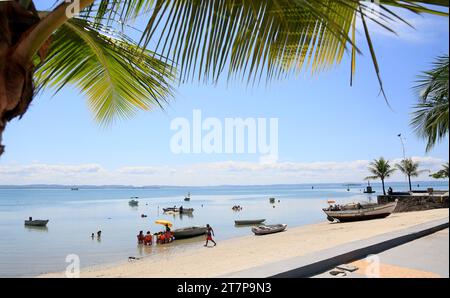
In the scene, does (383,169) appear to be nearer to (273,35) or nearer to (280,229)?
(280,229)

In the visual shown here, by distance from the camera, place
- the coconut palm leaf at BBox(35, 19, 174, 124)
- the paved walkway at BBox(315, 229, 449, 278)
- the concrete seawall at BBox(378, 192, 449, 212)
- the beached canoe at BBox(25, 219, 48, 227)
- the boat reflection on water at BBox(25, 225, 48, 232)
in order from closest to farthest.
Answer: the coconut palm leaf at BBox(35, 19, 174, 124), the paved walkway at BBox(315, 229, 449, 278), the concrete seawall at BBox(378, 192, 449, 212), the boat reflection on water at BBox(25, 225, 48, 232), the beached canoe at BBox(25, 219, 48, 227)

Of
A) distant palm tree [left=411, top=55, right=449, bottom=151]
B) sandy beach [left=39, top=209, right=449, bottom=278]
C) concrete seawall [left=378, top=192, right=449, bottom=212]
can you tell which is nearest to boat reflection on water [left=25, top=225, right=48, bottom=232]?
sandy beach [left=39, top=209, right=449, bottom=278]

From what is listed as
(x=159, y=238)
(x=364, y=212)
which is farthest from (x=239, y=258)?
(x=364, y=212)

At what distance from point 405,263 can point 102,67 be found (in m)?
3.10

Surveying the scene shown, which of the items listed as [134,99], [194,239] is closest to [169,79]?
[134,99]

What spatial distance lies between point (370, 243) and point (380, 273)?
2.46ft

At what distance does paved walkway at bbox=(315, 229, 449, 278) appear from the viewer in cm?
292

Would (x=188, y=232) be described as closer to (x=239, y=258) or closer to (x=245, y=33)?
(x=239, y=258)

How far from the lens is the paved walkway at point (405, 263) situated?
115 inches

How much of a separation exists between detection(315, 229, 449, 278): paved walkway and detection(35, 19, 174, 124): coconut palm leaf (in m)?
2.06

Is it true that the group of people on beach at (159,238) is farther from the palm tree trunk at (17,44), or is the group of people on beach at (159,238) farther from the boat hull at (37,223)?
the palm tree trunk at (17,44)

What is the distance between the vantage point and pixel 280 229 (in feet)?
79.7

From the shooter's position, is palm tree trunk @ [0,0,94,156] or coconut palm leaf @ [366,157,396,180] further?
coconut palm leaf @ [366,157,396,180]

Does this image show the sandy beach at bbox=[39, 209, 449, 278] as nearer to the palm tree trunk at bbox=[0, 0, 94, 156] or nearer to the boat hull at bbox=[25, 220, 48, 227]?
the palm tree trunk at bbox=[0, 0, 94, 156]
